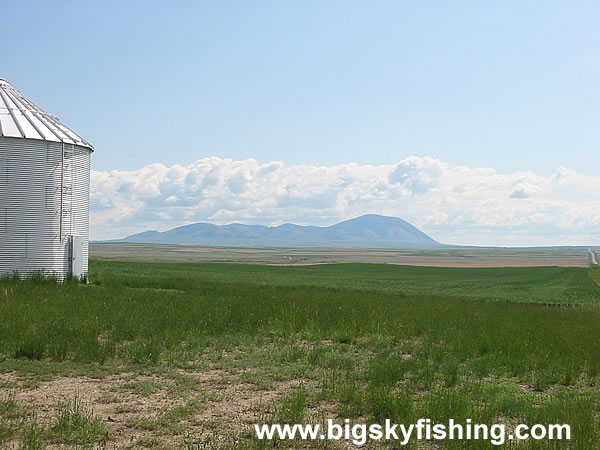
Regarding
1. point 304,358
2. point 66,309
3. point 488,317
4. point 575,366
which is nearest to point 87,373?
point 304,358

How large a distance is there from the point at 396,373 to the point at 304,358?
10.2 feet

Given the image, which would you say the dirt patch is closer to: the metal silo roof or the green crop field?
the green crop field

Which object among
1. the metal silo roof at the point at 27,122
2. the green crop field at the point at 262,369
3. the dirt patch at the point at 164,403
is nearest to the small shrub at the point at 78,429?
the green crop field at the point at 262,369

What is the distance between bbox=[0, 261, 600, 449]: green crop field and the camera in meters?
9.11

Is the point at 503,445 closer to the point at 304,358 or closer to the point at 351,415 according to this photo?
the point at 351,415

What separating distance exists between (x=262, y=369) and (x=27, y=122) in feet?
81.2

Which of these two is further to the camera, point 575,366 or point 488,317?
point 488,317

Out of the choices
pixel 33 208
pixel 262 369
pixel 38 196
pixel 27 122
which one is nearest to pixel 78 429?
pixel 262 369

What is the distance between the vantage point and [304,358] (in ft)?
48.6

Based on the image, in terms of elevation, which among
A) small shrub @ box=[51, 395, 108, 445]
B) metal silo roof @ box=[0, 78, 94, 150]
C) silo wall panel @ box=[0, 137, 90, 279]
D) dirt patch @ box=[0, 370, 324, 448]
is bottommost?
dirt patch @ box=[0, 370, 324, 448]

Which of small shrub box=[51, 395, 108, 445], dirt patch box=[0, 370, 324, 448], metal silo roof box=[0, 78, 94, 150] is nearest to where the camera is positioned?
small shrub box=[51, 395, 108, 445]

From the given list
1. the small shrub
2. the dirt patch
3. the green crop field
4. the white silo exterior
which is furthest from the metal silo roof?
the small shrub

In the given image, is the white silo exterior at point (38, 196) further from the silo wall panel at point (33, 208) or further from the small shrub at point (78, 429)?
the small shrub at point (78, 429)

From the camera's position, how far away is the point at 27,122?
31.8 meters
